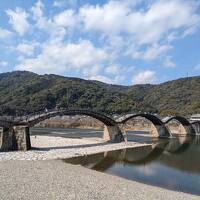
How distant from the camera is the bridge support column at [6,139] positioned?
3491cm

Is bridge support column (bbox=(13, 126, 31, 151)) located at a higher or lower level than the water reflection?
higher

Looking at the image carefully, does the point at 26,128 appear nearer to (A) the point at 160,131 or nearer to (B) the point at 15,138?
(B) the point at 15,138

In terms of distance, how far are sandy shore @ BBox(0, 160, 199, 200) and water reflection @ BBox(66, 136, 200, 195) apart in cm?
313

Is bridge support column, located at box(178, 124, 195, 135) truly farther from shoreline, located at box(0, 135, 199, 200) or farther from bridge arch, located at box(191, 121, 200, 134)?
shoreline, located at box(0, 135, 199, 200)

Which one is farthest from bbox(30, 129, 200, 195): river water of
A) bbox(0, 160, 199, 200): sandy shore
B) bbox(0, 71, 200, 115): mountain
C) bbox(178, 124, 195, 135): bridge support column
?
bbox(0, 71, 200, 115): mountain

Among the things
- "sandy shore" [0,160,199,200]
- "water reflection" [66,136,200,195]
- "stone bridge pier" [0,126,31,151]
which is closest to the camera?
"sandy shore" [0,160,199,200]

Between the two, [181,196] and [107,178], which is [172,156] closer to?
[107,178]

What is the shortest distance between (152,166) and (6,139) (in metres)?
14.9

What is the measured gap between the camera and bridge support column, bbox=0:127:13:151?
3491 centimetres

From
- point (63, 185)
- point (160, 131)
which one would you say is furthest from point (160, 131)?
point (63, 185)

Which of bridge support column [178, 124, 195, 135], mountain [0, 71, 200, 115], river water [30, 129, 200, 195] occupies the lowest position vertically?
river water [30, 129, 200, 195]

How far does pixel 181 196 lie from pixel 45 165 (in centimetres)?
1145

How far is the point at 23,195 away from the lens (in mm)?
15992

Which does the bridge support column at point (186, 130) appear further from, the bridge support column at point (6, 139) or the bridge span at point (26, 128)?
the bridge support column at point (6, 139)
